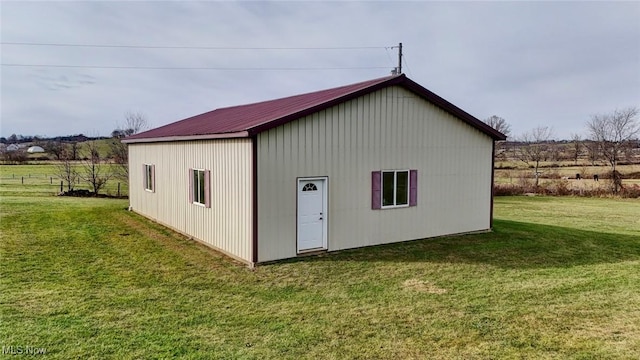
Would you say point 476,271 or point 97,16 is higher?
point 97,16

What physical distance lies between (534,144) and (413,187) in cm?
3521

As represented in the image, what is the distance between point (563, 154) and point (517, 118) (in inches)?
270

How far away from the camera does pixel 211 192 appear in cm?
1094

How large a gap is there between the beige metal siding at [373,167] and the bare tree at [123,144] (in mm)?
20343

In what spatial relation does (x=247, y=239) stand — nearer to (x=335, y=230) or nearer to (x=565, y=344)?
(x=335, y=230)

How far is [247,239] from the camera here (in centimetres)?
944

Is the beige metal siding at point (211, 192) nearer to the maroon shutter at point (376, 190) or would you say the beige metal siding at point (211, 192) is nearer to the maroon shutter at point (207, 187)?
the maroon shutter at point (207, 187)

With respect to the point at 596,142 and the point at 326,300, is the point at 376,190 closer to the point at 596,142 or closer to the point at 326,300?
the point at 326,300

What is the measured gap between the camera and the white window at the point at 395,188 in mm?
11383

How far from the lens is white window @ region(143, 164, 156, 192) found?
1516 centimetres

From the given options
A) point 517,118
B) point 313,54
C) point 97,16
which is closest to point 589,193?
point 313,54

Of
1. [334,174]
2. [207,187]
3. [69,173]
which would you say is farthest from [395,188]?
[69,173]

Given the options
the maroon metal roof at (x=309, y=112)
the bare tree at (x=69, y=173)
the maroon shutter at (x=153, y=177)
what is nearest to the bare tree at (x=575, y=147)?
the maroon metal roof at (x=309, y=112)

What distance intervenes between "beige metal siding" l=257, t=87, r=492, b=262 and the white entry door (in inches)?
7.0
